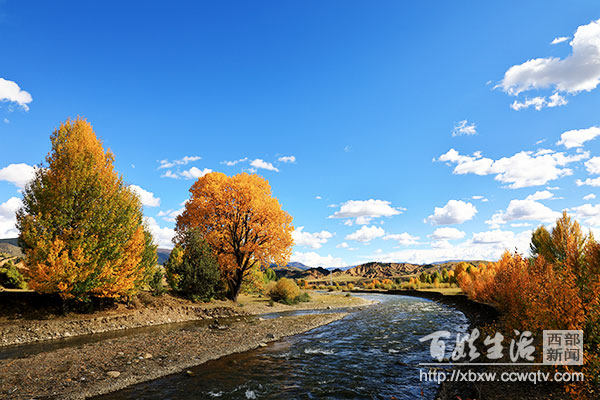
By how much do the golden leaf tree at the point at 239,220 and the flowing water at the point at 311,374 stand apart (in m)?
17.6

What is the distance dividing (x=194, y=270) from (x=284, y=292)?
1419 centimetres

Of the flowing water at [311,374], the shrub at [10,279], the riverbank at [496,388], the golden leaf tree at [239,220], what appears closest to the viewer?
the riverbank at [496,388]

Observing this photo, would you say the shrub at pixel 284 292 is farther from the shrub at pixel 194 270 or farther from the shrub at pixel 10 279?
the shrub at pixel 10 279

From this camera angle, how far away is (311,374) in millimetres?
12508

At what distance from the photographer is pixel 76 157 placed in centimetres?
2195

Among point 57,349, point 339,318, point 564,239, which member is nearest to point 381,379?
point 57,349

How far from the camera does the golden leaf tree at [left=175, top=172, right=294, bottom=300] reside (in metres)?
35.8

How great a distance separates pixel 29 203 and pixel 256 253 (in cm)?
2147

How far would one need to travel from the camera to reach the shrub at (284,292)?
1658 inches

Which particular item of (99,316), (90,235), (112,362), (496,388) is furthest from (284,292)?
(496,388)

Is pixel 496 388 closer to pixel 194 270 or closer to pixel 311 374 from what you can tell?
pixel 311 374

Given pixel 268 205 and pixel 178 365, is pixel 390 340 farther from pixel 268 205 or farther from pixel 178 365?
pixel 268 205

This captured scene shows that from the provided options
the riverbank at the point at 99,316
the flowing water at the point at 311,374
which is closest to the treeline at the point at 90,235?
the riverbank at the point at 99,316

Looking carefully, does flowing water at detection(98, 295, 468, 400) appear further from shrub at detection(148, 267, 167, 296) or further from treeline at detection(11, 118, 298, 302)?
shrub at detection(148, 267, 167, 296)
